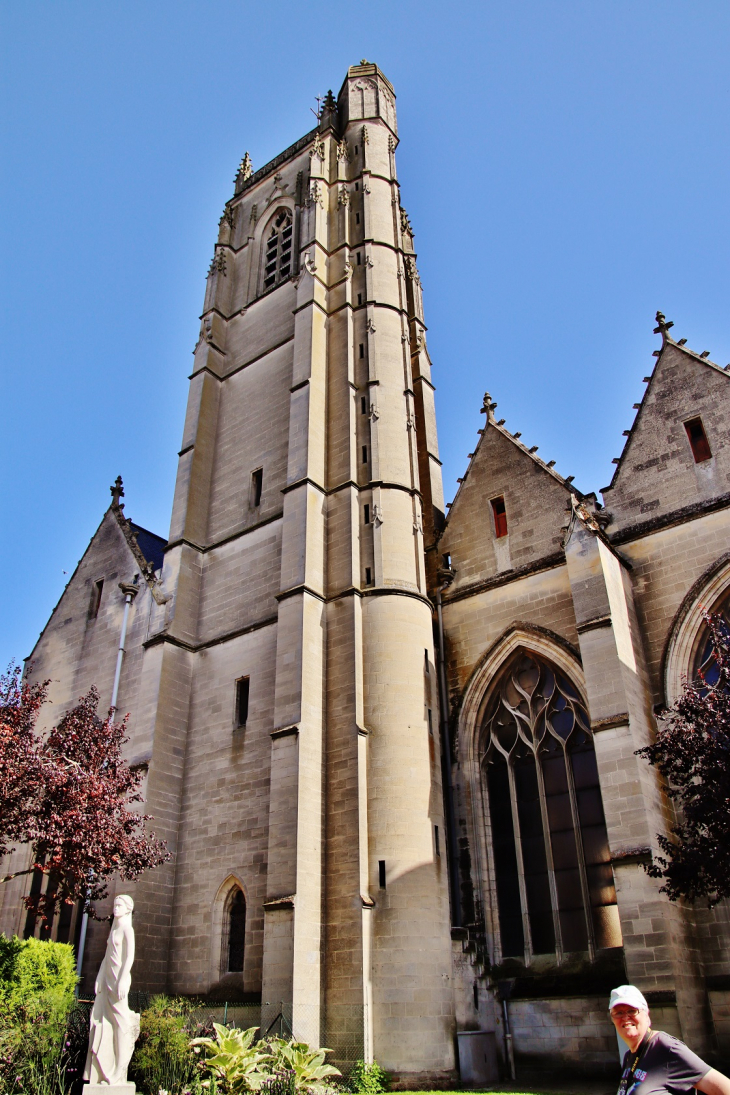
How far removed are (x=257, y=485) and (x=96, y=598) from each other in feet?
17.5

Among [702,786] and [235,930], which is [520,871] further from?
[235,930]

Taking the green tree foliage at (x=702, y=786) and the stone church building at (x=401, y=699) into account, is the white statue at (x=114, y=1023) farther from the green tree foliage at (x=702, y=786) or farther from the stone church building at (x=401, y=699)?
the green tree foliage at (x=702, y=786)

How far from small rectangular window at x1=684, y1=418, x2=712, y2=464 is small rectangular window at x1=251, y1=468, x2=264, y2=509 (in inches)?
373

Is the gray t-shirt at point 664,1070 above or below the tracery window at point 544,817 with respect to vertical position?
below

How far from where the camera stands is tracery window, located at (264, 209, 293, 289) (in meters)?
24.0

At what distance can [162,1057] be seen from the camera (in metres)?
10.5

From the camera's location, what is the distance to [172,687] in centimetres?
1755

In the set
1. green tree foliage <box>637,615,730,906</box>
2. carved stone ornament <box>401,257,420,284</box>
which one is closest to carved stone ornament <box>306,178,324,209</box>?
carved stone ornament <box>401,257,420,284</box>

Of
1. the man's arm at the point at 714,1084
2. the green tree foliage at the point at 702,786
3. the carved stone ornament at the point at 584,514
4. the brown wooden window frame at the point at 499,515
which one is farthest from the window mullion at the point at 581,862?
the man's arm at the point at 714,1084

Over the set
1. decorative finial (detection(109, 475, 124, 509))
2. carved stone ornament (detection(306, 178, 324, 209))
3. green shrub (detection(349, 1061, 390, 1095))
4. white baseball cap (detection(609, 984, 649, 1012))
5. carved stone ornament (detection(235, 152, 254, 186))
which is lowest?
green shrub (detection(349, 1061, 390, 1095))

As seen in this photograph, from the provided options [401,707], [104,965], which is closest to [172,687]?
[401,707]

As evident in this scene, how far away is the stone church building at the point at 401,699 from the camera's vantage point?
485 inches

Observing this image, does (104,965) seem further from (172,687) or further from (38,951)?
(172,687)

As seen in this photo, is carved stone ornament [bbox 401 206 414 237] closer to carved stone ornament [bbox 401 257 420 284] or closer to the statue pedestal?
carved stone ornament [bbox 401 257 420 284]
